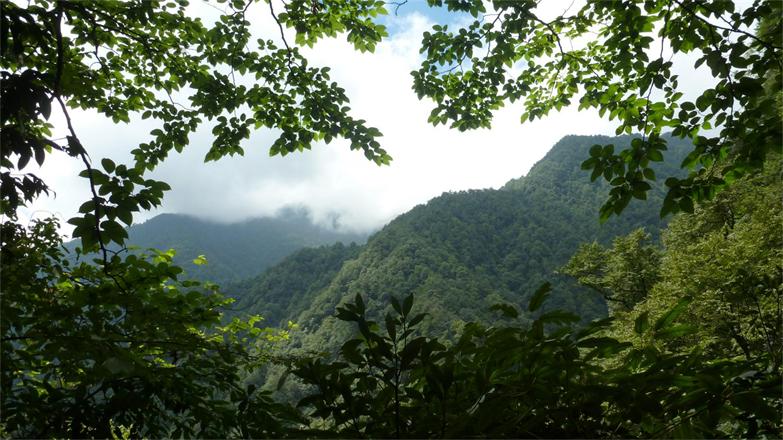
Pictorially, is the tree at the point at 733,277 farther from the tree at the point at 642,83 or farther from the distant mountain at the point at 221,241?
the distant mountain at the point at 221,241

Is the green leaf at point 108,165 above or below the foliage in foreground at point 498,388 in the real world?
above

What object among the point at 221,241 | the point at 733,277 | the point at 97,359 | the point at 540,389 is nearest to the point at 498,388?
the point at 540,389

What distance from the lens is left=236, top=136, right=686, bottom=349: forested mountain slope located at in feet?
262

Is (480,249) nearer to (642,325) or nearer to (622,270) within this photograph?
(622,270)

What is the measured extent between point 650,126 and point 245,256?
189 meters

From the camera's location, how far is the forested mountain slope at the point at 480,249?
7981 cm

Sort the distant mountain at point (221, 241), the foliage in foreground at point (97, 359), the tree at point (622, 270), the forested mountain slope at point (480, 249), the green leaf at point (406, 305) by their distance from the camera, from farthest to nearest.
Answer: the distant mountain at point (221, 241), the forested mountain slope at point (480, 249), the tree at point (622, 270), the foliage in foreground at point (97, 359), the green leaf at point (406, 305)

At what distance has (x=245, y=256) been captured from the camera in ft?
591

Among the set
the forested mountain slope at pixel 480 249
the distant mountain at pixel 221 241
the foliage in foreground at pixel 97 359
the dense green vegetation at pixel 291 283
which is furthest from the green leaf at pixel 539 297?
the distant mountain at pixel 221 241

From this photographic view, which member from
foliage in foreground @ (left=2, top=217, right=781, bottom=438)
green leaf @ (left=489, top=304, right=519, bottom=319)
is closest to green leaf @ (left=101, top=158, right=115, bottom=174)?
foliage in foreground @ (left=2, top=217, right=781, bottom=438)

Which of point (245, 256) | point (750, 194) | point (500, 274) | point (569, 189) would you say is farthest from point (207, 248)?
point (750, 194)

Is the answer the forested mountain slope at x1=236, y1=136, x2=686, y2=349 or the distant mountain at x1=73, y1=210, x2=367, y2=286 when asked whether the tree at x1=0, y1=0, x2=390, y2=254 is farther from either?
the distant mountain at x1=73, y1=210, x2=367, y2=286

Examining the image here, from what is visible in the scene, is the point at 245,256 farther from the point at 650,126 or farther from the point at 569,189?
the point at 650,126

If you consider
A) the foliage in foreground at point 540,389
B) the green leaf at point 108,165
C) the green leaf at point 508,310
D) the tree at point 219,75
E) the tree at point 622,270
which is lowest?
the tree at point 622,270
